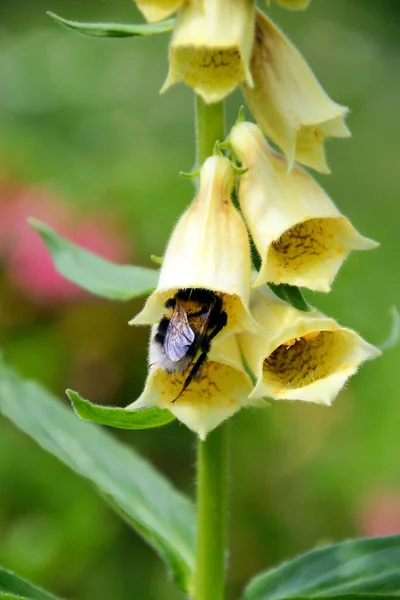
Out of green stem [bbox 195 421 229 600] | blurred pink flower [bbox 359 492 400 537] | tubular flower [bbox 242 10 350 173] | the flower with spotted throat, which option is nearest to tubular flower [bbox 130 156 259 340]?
the flower with spotted throat

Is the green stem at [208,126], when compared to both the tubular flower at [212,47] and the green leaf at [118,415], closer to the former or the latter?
the tubular flower at [212,47]

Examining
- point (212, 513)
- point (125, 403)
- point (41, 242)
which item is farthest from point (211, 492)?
point (41, 242)

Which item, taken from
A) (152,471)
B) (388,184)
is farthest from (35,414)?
(388,184)

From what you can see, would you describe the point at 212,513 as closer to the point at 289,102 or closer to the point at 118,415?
the point at 118,415

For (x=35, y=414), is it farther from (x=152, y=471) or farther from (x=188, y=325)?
(x=188, y=325)

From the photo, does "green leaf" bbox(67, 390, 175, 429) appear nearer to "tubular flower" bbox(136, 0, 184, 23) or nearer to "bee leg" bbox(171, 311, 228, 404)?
"bee leg" bbox(171, 311, 228, 404)
